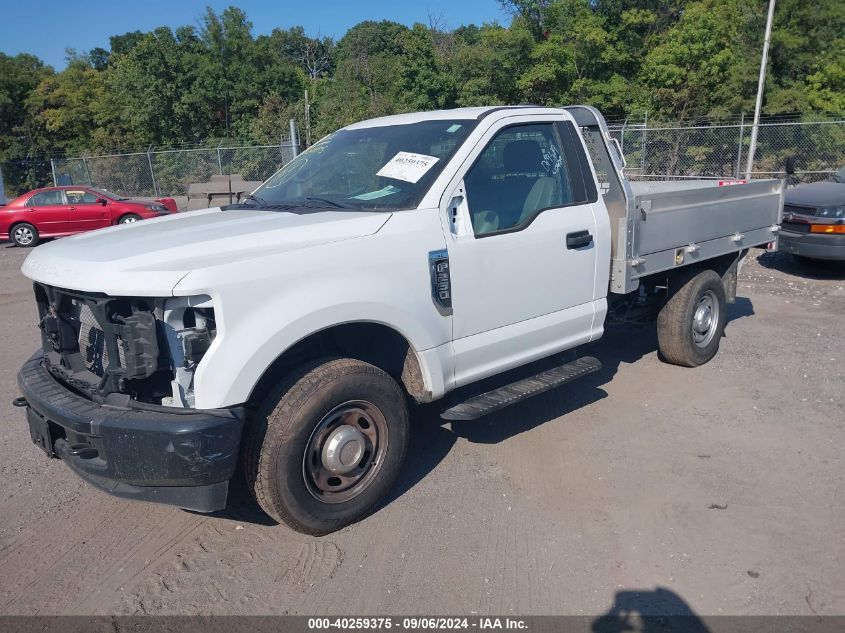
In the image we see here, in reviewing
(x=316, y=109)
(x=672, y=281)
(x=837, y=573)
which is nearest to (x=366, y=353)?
(x=837, y=573)

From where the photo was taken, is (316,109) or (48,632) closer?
(48,632)

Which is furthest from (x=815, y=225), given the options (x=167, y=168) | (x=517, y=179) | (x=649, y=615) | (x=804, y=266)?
(x=167, y=168)

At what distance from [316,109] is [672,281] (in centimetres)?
3246

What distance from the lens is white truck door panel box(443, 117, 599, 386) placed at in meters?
3.95

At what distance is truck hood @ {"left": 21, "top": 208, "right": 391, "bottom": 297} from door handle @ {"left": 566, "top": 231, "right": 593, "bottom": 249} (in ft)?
4.47

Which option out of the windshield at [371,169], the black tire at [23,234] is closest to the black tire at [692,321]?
the windshield at [371,169]

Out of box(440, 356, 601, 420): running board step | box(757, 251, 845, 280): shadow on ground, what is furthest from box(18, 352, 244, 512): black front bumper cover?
box(757, 251, 845, 280): shadow on ground

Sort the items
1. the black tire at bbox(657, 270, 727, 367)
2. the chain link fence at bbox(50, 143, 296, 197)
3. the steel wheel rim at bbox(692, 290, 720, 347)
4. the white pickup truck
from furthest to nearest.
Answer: the chain link fence at bbox(50, 143, 296, 197), the steel wheel rim at bbox(692, 290, 720, 347), the black tire at bbox(657, 270, 727, 367), the white pickup truck

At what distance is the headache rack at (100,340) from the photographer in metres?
3.06

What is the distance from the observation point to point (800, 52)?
2827cm

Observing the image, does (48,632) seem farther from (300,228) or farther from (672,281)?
(672,281)

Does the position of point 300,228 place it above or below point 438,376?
above

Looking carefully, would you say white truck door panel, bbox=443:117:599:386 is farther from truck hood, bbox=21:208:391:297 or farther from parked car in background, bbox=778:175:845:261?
parked car in background, bbox=778:175:845:261

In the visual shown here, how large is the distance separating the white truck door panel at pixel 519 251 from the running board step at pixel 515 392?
14 cm
